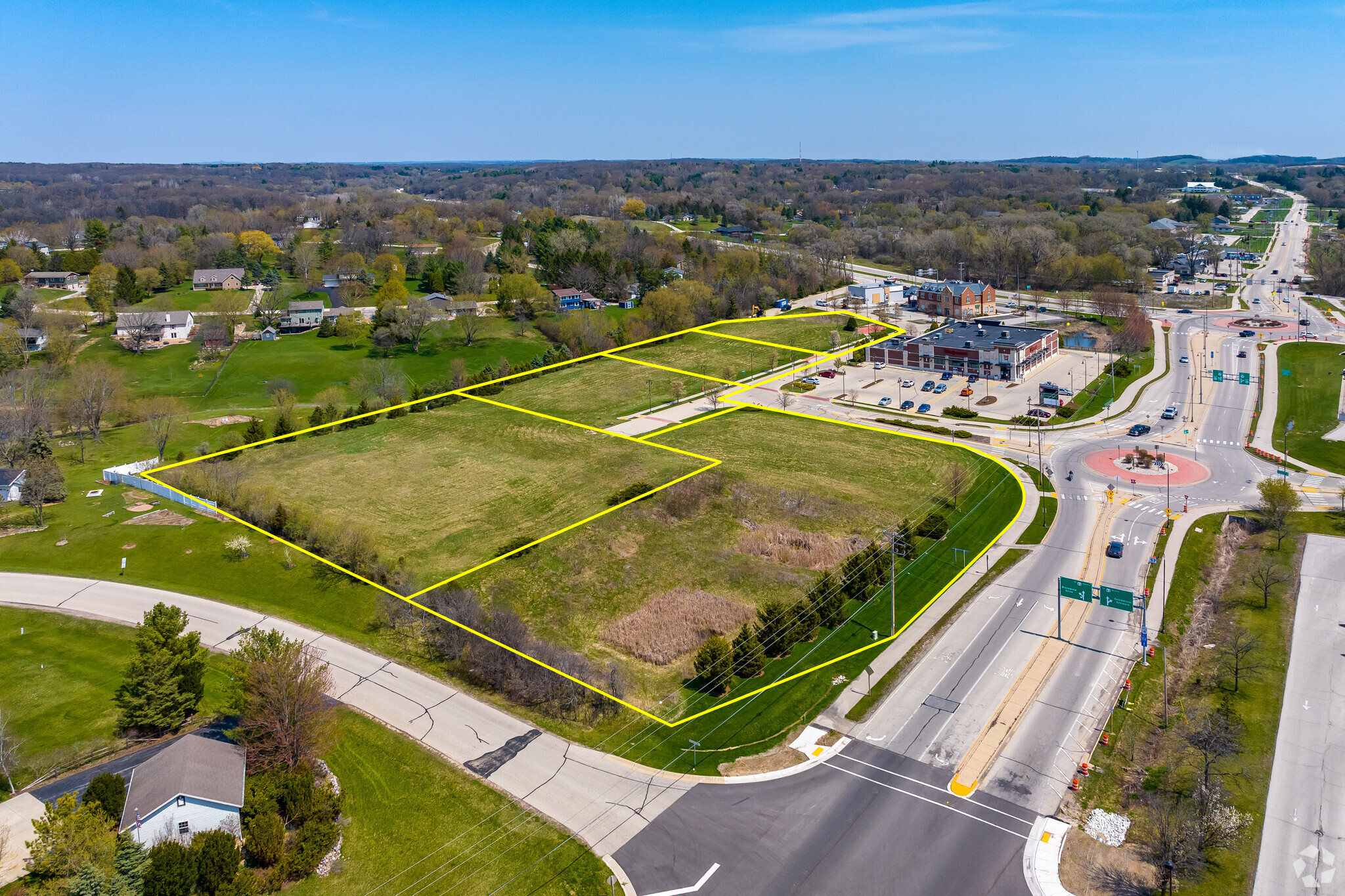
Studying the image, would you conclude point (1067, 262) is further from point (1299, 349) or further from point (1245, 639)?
point (1245, 639)

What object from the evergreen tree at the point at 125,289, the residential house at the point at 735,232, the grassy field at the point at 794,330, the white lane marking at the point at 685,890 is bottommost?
the white lane marking at the point at 685,890

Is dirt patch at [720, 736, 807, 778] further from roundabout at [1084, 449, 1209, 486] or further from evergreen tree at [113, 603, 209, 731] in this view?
roundabout at [1084, 449, 1209, 486]

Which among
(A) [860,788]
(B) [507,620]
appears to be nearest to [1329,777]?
(A) [860,788]

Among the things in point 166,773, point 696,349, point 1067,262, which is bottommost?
point 166,773

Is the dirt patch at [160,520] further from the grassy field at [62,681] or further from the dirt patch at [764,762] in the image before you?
the dirt patch at [764,762]

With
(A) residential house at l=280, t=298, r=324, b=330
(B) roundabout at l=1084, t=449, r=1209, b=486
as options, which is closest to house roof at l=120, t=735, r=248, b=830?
(B) roundabout at l=1084, t=449, r=1209, b=486

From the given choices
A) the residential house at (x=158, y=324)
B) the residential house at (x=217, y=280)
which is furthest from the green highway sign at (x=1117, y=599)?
the residential house at (x=217, y=280)

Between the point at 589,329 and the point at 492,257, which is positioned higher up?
the point at 492,257
